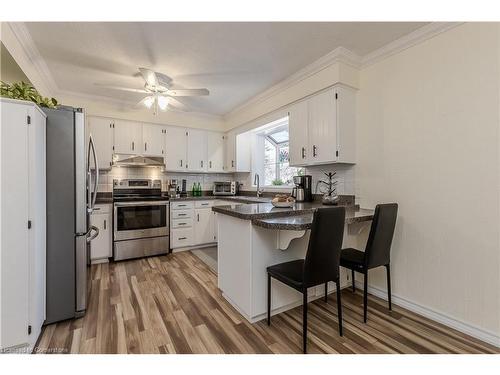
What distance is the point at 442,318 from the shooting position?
6.28 ft

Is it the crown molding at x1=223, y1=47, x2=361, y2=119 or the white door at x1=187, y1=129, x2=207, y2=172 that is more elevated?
the crown molding at x1=223, y1=47, x2=361, y2=119

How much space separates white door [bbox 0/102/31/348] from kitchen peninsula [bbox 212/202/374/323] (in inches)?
55.7

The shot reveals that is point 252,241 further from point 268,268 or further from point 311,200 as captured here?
point 311,200

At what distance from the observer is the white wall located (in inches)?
66.9

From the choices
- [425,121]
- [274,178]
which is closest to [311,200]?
[274,178]

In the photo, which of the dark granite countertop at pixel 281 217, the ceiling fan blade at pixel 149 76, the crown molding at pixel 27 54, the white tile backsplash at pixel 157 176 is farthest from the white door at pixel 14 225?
the white tile backsplash at pixel 157 176

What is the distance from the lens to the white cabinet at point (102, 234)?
133 inches

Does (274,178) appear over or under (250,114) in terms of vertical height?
under

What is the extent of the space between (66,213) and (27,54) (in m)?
1.72

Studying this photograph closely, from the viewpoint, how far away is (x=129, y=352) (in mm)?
1560

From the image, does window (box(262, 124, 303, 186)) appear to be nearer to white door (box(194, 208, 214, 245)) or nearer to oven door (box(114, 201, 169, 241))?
white door (box(194, 208, 214, 245))

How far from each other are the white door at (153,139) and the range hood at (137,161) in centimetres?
10

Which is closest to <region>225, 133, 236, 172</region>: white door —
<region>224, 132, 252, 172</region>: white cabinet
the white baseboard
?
<region>224, 132, 252, 172</region>: white cabinet
